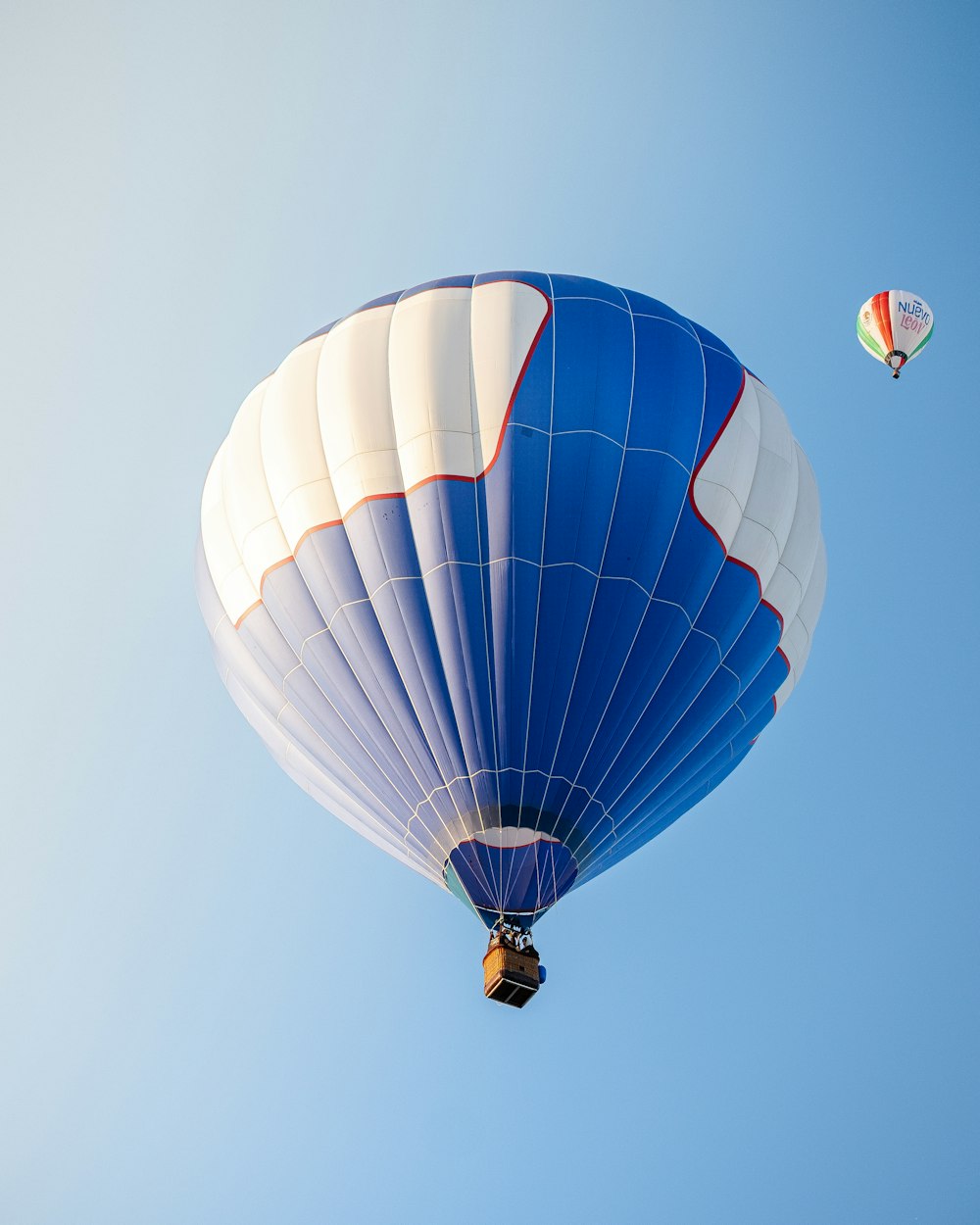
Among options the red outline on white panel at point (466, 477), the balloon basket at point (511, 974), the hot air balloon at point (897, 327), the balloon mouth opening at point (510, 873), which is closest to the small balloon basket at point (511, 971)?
the balloon basket at point (511, 974)

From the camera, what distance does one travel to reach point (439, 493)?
34.0 ft

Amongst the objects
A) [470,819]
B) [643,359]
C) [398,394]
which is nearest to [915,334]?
[643,359]

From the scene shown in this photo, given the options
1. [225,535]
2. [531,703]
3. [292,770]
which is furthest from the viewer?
[292,770]

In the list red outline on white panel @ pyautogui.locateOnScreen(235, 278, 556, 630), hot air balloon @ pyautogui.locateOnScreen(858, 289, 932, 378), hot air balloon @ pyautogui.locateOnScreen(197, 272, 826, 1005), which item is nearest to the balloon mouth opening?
hot air balloon @ pyautogui.locateOnScreen(197, 272, 826, 1005)

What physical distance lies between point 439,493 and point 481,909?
2985 mm

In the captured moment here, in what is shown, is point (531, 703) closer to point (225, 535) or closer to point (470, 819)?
→ point (470, 819)

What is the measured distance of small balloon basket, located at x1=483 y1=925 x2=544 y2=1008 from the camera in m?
10.2

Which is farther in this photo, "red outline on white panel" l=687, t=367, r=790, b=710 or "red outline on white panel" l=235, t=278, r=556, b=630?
"red outline on white panel" l=687, t=367, r=790, b=710

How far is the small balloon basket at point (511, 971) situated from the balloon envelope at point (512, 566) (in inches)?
10.6

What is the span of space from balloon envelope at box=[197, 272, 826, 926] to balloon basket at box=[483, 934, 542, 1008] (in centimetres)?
31

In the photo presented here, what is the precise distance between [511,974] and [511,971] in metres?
0.02

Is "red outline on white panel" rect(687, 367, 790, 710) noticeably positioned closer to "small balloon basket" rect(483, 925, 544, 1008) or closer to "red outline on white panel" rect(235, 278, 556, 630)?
"red outline on white panel" rect(235, 278, 556, 630)

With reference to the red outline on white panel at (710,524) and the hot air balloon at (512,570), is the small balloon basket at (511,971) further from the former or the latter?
the red outline on white panel at (710,524)

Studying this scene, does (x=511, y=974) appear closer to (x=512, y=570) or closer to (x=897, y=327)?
(x=512, y=570)
